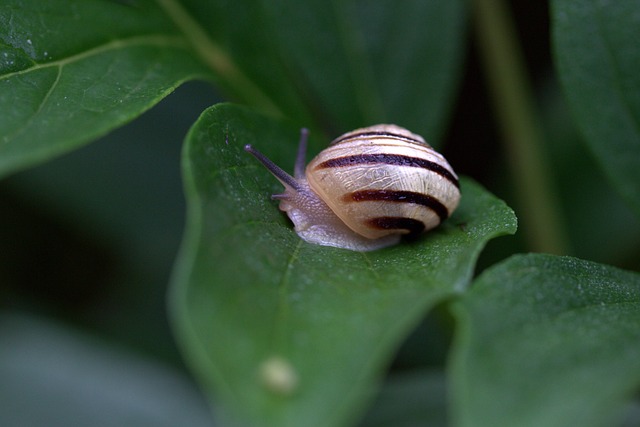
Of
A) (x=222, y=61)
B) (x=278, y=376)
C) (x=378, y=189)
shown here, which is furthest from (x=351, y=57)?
(x=278, y=376)

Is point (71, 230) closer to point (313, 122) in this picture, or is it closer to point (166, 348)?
point (166, 348)

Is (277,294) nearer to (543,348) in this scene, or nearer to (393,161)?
(543,348)

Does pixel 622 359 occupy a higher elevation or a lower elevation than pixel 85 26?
lower

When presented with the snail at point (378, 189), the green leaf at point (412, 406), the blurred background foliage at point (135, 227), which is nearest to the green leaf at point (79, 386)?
the blurred background foliage at point (135, 227)

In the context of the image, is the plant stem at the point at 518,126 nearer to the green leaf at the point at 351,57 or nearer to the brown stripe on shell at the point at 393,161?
the green leaf at the point at 351,57

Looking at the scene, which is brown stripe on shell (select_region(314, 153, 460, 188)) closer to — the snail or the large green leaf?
the snail

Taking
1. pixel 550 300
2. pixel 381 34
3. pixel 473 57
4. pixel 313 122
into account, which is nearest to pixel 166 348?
pixel 313 122

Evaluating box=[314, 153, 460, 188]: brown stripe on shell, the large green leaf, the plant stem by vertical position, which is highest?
the large green leaf

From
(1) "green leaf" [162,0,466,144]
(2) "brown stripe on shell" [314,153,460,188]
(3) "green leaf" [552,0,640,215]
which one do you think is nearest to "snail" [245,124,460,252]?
(2) "brown stripe on shell" [314,153,460,188]
